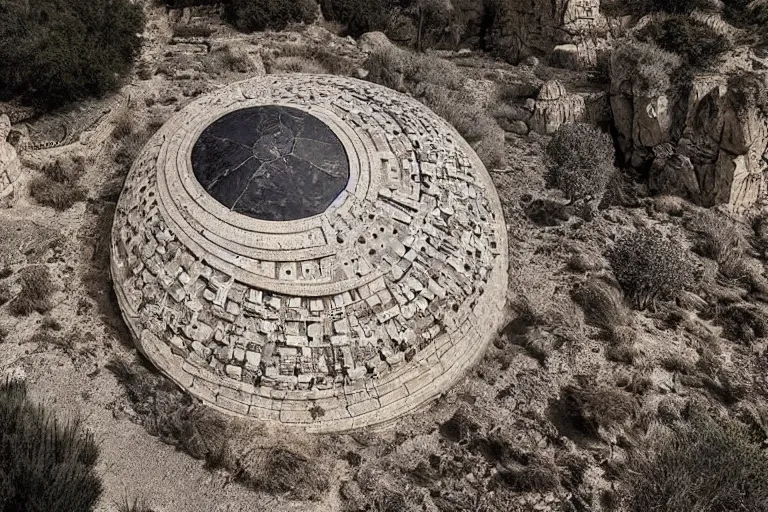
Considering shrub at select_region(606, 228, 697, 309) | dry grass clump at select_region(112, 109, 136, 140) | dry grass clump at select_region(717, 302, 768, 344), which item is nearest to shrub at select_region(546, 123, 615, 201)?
shrub at select_region(606, 228, 697, 309)

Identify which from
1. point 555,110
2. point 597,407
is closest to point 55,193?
point 597,407

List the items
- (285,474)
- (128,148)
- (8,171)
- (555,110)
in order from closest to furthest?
(285,474) → (8,171) → (128,148) → (555,110)

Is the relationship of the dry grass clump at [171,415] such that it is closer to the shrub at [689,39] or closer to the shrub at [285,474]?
the shrub at [285,474]

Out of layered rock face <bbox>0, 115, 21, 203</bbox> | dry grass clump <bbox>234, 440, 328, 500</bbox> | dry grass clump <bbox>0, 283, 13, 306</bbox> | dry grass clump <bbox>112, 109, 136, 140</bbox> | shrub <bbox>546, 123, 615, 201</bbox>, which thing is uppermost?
shrub <bbox>546, 123, 615, 201</bbox>

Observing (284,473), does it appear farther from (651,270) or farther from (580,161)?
(580,161)

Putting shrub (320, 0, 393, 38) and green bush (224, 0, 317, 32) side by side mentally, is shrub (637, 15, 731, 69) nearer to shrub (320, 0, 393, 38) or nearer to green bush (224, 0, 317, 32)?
shrub (320, 0, 393, 38)
